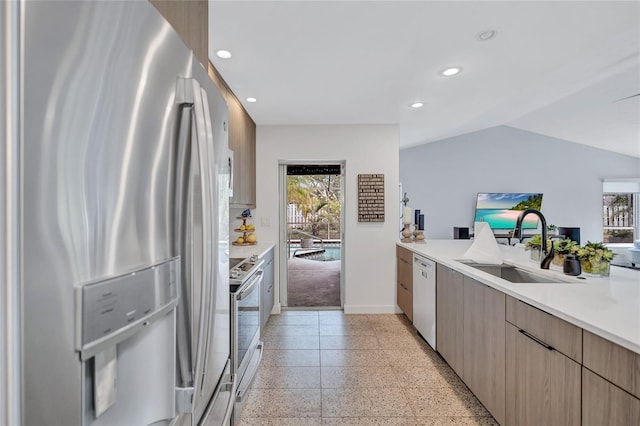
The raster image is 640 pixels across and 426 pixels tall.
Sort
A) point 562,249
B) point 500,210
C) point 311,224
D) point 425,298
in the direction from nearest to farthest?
point 562,249
point 425,298
point 311,224
point 500,210

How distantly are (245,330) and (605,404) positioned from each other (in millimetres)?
1819

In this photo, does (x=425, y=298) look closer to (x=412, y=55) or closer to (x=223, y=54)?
(x=412, y=55)

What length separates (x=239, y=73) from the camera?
8.26 feet

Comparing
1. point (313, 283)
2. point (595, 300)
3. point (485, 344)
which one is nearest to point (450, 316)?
point (485, 344)

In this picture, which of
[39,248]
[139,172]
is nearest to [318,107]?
[139,172]

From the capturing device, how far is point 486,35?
2.00m

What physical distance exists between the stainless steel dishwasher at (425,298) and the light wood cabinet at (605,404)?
5.03ft

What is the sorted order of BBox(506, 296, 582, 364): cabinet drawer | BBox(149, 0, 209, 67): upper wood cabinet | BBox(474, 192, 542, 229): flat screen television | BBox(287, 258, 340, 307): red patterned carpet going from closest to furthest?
BBox(149, 0, 209, 67): upper wood cabinet
BBox(506, 296, 582, 364): cabinet drawer
BBox(287, 258, 340, 307): red patterned carpet
BBox(474, 192, 542, 229): flat screen television

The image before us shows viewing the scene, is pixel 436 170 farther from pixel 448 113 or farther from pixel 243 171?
pixel 243 171

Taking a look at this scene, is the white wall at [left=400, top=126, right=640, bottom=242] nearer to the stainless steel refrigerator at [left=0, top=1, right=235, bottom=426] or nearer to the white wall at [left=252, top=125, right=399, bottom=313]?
the white wall at [left=252, top=125, right=399, bottom=313]

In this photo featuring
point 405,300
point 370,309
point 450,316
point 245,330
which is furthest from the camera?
point 370,309

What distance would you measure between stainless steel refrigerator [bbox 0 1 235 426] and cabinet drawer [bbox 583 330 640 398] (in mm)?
1267

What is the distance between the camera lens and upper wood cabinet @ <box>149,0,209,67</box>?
0.86 metres

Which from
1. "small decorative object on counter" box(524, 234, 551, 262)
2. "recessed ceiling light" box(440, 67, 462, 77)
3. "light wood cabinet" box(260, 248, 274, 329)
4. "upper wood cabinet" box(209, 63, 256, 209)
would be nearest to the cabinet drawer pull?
"small decorative object on counter" box(524, 234, 551, 262)
